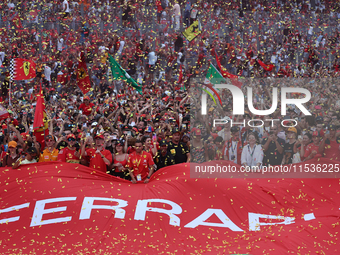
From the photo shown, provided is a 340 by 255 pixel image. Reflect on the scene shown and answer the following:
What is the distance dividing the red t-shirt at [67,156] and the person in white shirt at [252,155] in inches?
119

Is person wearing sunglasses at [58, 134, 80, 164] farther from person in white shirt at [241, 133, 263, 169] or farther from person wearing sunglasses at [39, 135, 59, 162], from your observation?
person in white shirt at [241, 133, 263, 169]

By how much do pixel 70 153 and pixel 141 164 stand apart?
1403mm

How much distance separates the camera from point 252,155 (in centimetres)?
720

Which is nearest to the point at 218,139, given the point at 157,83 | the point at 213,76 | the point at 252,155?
the point at 252,155

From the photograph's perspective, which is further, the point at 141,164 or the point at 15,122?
the point at 15,122

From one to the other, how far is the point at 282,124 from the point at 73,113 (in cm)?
566

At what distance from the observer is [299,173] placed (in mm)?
6500

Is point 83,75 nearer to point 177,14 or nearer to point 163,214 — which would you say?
point 177,14

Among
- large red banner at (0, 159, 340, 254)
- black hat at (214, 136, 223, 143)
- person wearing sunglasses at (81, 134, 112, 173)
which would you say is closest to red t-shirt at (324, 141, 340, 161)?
large red banner at (0, 159, 340, 254)

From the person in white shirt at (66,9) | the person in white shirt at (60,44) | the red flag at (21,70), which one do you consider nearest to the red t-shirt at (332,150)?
the red flag at (21,70)

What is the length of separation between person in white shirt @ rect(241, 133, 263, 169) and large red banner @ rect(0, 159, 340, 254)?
2.59 feet

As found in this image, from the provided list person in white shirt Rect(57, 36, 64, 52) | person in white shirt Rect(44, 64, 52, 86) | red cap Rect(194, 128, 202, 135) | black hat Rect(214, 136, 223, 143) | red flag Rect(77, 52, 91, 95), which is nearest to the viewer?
black hat Rect(214, 136, 223, 143)

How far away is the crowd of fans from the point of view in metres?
7.70

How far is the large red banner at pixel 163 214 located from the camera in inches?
207
